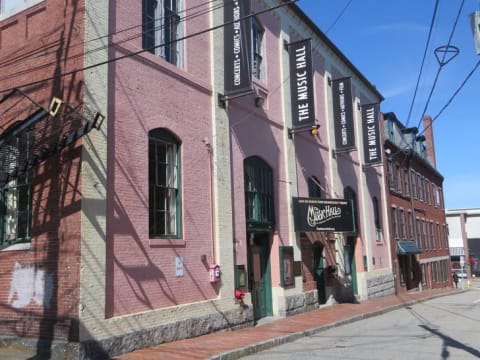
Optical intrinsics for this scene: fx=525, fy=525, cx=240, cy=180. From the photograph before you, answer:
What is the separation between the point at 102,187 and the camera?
1006cm

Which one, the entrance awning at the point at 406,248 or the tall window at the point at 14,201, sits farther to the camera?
the entrance awning at the point at 406,248

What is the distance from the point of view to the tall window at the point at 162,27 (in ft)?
40.1

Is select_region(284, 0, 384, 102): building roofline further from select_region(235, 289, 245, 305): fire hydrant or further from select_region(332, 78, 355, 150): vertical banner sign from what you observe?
select_region(235, 289, 245, 305): fire hydrant

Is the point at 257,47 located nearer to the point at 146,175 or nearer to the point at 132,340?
the point at 146,175

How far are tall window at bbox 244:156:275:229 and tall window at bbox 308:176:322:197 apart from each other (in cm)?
350

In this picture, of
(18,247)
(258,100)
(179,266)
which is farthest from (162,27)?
(18,247)

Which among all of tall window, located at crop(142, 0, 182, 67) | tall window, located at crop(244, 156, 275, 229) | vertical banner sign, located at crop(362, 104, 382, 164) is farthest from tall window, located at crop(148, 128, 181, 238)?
vertical banner sign, located at crop(362, 104, 382, 164)

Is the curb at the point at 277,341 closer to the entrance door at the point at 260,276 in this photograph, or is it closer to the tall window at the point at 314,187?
the entrance door at the point at 260,276

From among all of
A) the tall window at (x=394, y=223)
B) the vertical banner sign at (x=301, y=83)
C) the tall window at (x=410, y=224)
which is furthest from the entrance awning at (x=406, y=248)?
the vertical banner sign at (x=301, y=83)

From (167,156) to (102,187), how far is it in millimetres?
2594

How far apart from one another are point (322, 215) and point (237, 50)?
684 cm

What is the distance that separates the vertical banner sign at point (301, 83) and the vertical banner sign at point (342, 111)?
16.9 feet

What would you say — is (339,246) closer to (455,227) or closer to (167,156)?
(167,156)

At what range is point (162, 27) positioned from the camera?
41.4 feet
